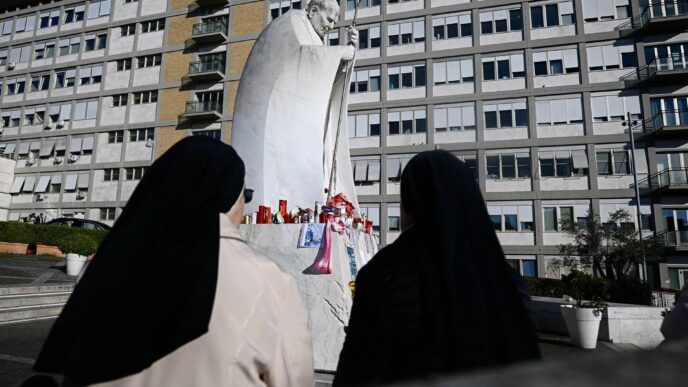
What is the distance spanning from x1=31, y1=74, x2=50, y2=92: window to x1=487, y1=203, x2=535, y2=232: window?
134ft

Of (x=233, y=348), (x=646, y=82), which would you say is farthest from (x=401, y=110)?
(x=233, y=348)

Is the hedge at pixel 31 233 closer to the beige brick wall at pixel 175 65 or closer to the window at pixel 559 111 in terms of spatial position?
the beige brick wall at pixel 175 65

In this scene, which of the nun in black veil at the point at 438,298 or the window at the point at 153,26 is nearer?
the nun in black veil at the point at 438,298

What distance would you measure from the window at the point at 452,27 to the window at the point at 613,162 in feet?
39.5

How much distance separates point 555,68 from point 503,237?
11.7 metres

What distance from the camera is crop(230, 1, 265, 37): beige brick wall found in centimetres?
3641

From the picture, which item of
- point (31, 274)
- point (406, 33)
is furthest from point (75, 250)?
point (406, 33)

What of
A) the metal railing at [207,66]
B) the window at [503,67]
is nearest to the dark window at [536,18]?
the window at [503,67]

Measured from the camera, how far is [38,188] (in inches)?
1545

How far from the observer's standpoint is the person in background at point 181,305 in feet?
5.35

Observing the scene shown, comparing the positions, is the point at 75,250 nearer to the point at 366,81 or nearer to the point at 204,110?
the point at 204,110

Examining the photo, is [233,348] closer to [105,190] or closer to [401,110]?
[401,110]

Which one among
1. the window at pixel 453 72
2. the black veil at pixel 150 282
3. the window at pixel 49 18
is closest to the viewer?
the black veil at pixel 150 282

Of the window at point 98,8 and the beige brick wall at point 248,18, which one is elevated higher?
the window at point 98,8
